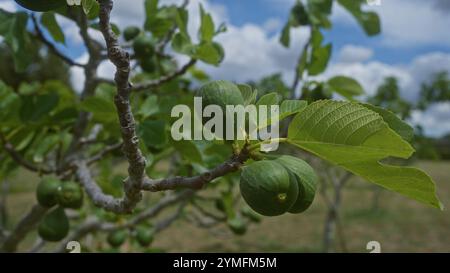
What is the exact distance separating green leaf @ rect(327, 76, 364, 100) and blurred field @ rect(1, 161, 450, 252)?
6955 millimetres

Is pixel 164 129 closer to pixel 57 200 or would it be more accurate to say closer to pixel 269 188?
pixel 57 200

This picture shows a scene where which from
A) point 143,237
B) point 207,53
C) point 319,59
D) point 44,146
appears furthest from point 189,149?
point 143,237

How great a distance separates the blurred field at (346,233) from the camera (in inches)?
430

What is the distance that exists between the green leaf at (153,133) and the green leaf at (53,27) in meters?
0.46

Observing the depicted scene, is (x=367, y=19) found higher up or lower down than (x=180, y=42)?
higher up

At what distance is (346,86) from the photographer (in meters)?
2.47

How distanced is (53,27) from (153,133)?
558 mm

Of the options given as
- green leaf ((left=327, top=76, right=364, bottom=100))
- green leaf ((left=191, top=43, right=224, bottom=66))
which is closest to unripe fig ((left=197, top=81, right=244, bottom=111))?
green leaf ((left=191, top=43, right=224, bottom=66))

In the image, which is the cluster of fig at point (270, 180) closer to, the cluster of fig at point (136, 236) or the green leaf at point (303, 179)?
the green leaf at point (303, 179)

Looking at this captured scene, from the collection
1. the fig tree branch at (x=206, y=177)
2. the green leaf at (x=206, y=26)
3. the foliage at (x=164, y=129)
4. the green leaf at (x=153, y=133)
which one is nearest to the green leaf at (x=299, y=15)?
the foliage at (x=164, y=129)

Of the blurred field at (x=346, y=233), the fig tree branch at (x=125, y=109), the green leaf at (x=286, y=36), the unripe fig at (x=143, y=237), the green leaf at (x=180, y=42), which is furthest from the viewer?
the blurred field at (x=346, y=233)

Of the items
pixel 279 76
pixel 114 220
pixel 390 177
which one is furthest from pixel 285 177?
pixel 279 76

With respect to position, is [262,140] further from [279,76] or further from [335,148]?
[279,76]

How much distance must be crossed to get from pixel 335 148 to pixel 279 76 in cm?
818
